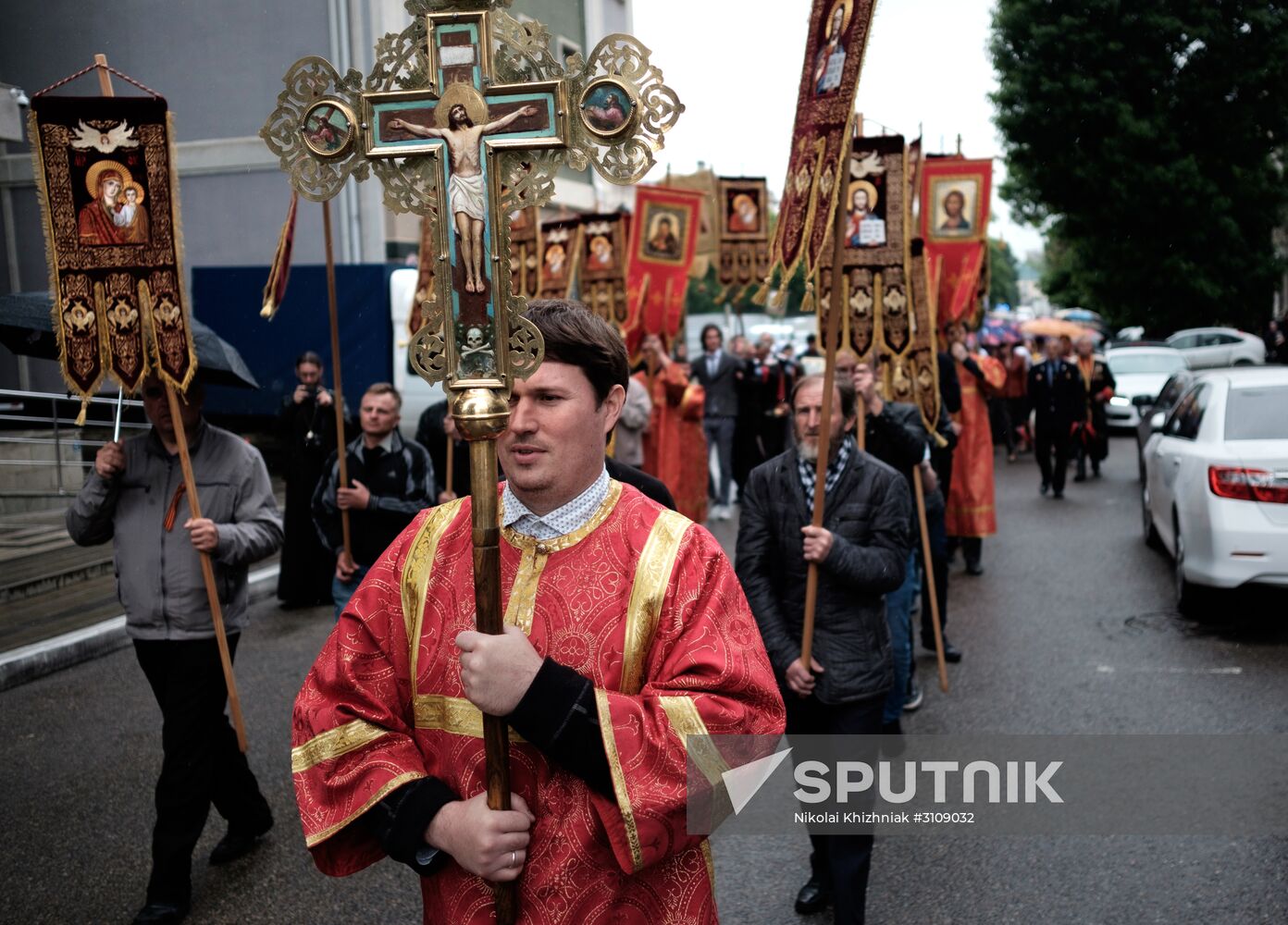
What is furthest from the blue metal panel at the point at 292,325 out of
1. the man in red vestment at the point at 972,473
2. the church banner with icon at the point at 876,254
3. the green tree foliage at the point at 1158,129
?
the green tree foliage at the point at 1158,129

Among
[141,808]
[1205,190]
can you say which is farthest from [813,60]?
[1205,190]

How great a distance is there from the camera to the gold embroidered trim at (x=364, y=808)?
7.18 feet

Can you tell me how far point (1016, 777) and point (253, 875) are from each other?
10.9ft

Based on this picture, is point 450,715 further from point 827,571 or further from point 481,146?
point 827,571

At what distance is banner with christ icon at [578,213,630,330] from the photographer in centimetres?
1147

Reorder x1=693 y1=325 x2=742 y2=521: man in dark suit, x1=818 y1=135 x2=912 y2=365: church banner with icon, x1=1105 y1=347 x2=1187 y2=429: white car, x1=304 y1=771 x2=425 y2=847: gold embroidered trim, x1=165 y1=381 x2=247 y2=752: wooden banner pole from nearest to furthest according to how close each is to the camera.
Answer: x1=304 y1=771 x2=425 y2=847: gold embroidered trim, x1=165 y1=381 x2=247 y2=752: wooden banner pole, x1=818 y1=135 x2=912 y2=365: church banner with icon, x1=693 y1=325 x2=742 y2=521: man in dark suit, x1=1105 y1=347 x2=1187 y2=429: white car

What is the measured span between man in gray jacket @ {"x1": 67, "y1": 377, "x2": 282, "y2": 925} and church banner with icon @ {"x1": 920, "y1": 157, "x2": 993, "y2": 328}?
7454 millimetres

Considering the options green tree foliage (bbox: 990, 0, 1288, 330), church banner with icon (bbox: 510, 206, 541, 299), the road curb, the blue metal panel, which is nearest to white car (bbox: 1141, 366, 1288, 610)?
church banner with icon (bbox: 510, 206, 541, 299)

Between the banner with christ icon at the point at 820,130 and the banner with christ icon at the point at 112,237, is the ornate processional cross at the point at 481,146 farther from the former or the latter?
the banner with christ icon at the point at 112,237

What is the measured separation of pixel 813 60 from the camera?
14.2 ft

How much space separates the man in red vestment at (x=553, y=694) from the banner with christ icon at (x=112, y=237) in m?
2.68

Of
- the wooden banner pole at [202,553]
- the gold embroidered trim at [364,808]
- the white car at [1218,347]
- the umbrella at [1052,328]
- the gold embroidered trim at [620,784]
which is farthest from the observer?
the umbrella at [1052,328]

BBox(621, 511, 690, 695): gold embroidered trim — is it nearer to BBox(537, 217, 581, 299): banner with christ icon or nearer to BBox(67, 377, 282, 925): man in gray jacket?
BBox(67, 377, 282, 925): man in gray jacket

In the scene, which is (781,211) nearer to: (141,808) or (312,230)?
(141,808)
